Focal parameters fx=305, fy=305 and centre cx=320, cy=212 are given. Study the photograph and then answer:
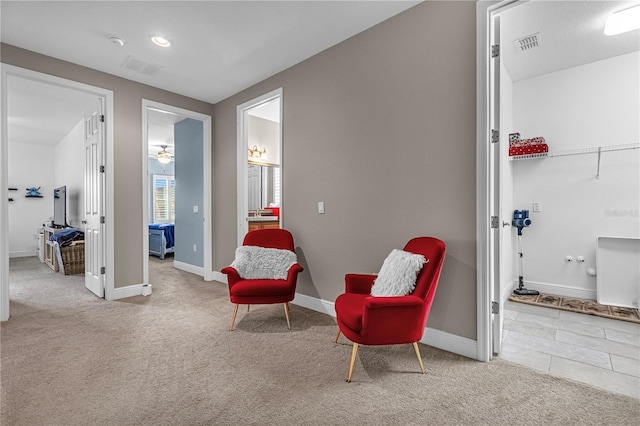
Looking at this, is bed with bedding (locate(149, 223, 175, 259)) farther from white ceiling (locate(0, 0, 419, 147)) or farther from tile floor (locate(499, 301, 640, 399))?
tile floor (locate(499, 301, 640, 399))

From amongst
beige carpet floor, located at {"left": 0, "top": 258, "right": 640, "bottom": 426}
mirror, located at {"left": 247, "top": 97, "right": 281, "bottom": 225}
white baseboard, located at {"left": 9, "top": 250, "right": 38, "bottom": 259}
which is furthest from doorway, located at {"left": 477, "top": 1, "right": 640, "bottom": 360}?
white baseboard, located at {"left": 9, "top": 250, "right": 38, "bottom": 259}

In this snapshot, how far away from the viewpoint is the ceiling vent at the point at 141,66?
3.36 meters

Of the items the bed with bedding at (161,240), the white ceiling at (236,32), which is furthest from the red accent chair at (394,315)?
the bed with bedding at (161,240)

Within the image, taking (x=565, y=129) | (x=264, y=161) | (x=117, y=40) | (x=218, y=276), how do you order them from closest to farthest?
(x=117, y=40)
(x=565, y=129)
(x=218, y=276)
(x=264, y=161)

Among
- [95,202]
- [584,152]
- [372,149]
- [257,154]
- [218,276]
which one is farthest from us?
[257,154]

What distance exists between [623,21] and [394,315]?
3.23m

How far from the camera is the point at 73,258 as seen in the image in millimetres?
5160

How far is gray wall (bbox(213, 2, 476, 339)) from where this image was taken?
2.29 m

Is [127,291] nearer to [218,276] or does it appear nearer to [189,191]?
[218,276]

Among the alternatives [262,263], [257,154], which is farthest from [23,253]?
[262,263]

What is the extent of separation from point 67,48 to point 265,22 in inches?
83.6

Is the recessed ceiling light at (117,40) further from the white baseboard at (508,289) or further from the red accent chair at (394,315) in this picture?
the white baseboard at (508,289)

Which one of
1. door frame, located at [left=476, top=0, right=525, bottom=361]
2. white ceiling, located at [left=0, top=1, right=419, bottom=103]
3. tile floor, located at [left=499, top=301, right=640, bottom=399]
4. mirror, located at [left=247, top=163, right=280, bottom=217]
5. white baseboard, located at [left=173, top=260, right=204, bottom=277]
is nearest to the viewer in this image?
tile floor, located at [left=499, top=301, right=640, bottom=399]

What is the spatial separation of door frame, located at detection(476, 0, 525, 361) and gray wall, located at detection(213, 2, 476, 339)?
5cm
